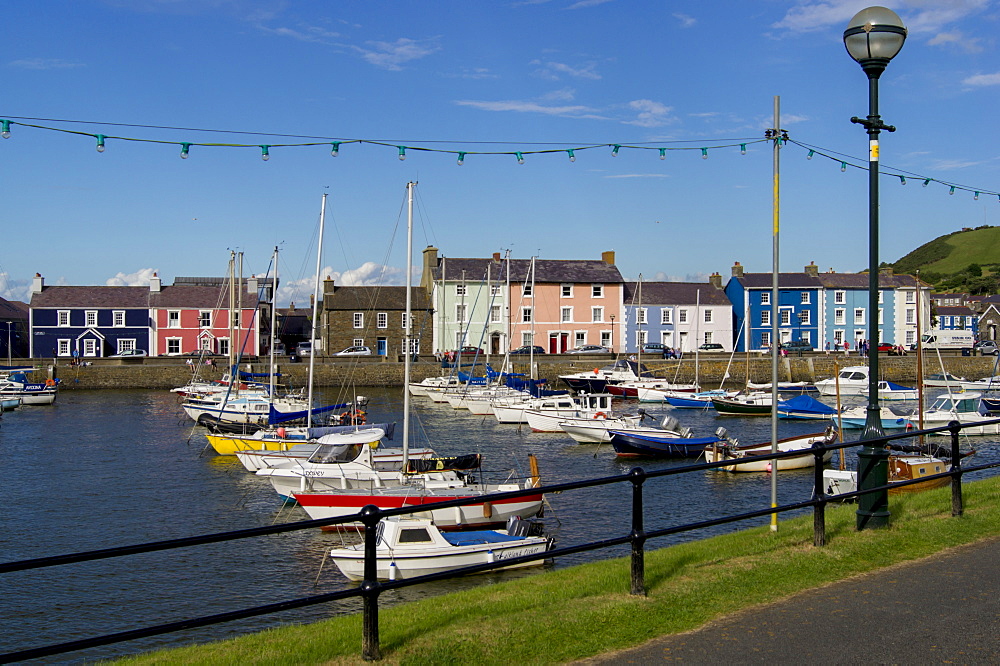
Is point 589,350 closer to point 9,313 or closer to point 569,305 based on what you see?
point 569,305

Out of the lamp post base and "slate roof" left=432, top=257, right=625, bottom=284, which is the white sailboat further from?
"slate roof" left=432, top=257, right=625, bottom=284

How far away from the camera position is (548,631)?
6754 millimetres

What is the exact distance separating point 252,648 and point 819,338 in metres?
85.6

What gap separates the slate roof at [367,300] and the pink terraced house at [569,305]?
9309 mm

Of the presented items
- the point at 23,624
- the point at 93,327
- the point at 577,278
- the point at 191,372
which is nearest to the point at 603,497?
the point at 23,624

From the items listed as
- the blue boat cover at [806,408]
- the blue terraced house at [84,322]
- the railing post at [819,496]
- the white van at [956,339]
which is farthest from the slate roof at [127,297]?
the railing post at [819,496]

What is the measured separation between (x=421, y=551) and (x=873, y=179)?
10.7 metres

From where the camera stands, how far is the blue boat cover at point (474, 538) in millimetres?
18320

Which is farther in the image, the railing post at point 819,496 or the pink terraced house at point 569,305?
the pink terraced house at point 569,305

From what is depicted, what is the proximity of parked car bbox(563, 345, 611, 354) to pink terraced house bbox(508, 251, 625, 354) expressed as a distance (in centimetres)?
164

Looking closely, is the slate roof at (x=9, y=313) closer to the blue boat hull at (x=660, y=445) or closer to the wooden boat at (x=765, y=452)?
the blue boat hull at (x=660, y=445)

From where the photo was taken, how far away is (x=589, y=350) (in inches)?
3132

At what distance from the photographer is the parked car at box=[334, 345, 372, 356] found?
74387mm

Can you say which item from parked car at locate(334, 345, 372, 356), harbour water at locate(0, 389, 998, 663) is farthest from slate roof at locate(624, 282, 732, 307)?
harbour water at locate(0, 389, 998, 663)
